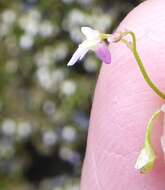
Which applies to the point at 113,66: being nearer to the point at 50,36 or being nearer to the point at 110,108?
the point at 110,108

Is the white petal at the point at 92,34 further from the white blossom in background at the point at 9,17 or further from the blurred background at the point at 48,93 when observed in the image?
the white blossom in background at the point at 9,17

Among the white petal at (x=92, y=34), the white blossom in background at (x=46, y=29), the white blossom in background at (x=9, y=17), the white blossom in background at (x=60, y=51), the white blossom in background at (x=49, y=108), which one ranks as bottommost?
the white blossom in background at (x=49, y=108)

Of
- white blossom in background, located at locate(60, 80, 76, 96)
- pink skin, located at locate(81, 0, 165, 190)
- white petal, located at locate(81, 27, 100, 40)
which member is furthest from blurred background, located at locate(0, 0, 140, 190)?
white petal, located at locate(81, 27, 100, 40)

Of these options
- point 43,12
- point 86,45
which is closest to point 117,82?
point 86,45

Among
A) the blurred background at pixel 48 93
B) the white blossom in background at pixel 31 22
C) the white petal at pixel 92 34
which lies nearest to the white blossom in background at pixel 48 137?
the blurred background at pixel 48 93

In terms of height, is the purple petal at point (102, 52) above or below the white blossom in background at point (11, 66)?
above

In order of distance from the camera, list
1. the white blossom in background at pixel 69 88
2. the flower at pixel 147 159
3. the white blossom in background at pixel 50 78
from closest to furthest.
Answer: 1. the flower at pixel 147 159
2. the white blossom in background at pixel 69 88
3. the white blossom in background at pixel 50 78

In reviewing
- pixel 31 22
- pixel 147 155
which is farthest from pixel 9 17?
pixel 147 155
